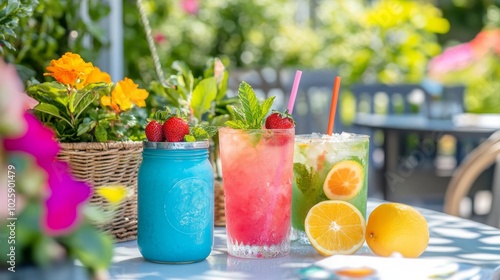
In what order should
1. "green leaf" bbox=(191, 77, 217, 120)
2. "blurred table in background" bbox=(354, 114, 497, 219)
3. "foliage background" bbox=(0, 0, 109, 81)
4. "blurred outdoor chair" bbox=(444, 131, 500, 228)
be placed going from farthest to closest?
1. "blurred table in background" bbox=(354, 114, 497, 219)
2. "blurred outdoor chair" bbox=(444, 131, 500, 228)
3. "foliage background" bbox=(0, 0, 109, 81)
4. "green leaf" bbox=(191, 77, 217, 120)

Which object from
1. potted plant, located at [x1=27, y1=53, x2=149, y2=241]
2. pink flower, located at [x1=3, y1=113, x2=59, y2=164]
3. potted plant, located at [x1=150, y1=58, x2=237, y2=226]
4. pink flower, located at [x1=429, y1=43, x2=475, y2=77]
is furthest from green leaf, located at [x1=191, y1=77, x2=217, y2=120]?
pink flower, located at [x1=429, y1=43, x2=475, y2=77]

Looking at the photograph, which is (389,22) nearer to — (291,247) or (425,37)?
(425,37)

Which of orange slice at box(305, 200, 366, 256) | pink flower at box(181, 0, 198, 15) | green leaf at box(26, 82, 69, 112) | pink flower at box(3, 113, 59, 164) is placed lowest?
orange slice at box(305, 200, 366, 256)

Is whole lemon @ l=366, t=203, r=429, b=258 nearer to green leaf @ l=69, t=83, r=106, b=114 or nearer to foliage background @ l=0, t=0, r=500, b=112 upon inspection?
green leaf @ l=69, t=83, r=106, b=114

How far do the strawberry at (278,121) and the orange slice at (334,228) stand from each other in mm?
141

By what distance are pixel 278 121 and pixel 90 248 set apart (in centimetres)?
59

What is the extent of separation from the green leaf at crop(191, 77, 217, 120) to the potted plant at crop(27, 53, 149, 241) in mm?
175

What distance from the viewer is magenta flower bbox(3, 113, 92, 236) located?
0.58m

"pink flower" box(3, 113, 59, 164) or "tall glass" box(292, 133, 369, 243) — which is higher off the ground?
"pink flower" box(3, 113, 59, 164)

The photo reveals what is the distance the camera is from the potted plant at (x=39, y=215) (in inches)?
22.4

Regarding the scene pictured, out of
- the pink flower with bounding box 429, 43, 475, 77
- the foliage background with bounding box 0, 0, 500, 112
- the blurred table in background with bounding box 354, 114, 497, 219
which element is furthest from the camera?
the pink flower with bounding box 429, 43, 475, 77

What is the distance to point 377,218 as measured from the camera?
1.17 metres

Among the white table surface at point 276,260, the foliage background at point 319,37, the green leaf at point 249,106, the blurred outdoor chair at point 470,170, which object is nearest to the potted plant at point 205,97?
the white table surface at point 276,260

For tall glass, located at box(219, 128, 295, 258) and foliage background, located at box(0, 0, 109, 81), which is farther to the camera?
foliage background, located at box(0, 0, 109, 81)
